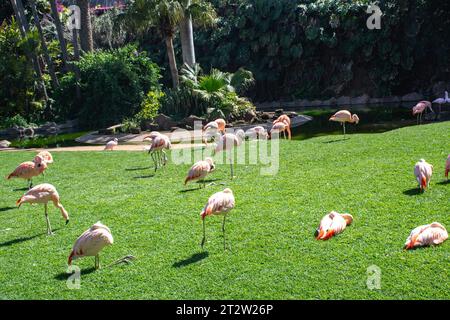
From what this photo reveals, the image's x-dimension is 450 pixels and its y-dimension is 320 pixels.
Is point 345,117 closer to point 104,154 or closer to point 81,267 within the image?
point 104,154

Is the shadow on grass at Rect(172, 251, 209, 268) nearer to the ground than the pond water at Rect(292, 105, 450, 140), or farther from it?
farther from it

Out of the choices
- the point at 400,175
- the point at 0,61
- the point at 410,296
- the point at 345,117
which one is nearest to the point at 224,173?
the point at 400,175

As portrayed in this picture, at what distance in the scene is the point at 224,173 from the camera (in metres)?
8.64

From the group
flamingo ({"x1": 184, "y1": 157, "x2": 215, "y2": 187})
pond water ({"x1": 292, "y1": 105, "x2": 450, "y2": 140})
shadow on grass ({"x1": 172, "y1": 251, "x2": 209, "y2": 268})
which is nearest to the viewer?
shadow on grass ({"x1": 172, "y1": 251, "x2": 209, "y2": 268})

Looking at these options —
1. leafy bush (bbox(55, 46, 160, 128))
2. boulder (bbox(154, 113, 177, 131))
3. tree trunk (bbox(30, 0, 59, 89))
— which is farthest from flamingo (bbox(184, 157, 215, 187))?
tree trunk (bbox(30, 0, 59, 89))

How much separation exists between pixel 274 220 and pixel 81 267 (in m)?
2.09

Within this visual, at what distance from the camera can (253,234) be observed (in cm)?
556

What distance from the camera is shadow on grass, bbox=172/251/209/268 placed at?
4.92m

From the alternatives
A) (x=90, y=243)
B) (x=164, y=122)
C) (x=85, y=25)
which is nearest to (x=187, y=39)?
(x=85, y=25)

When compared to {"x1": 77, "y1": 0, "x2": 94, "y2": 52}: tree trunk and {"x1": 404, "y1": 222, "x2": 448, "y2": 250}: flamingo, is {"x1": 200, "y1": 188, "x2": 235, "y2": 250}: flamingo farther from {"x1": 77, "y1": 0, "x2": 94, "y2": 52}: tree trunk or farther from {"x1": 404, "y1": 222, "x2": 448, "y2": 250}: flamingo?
{"x1": 77, "y1": 0, "x2": 94, "y2": 52}: tree trunk

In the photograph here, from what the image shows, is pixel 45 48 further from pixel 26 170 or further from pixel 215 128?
pixel 26 170

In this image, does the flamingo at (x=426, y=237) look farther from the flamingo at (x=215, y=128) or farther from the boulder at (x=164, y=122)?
the boulder at (x=164, y=122)

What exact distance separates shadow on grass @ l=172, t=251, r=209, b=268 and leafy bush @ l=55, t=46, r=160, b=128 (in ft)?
47.0

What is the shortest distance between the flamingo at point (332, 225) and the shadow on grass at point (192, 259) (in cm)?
110
